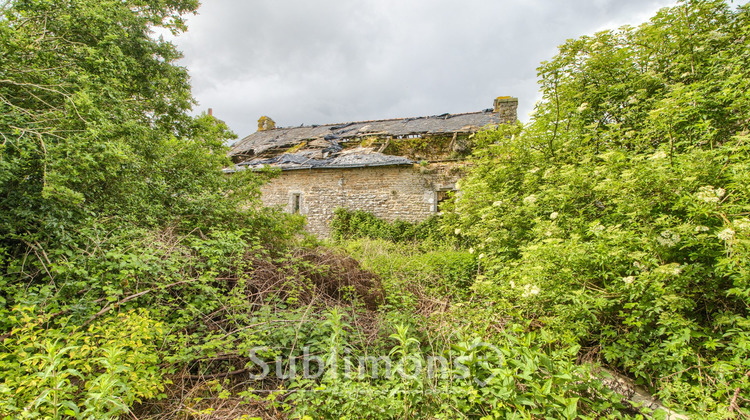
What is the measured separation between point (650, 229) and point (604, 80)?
2552 millimetres

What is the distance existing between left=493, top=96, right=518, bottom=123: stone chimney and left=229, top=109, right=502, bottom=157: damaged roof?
0.79ft

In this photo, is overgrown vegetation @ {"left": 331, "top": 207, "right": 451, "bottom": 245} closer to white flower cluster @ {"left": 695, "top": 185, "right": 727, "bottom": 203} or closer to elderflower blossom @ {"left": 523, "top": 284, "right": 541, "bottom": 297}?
elderflower blossom @ {"left": 523, "top": 284, "right": 541, "bottom": 297}

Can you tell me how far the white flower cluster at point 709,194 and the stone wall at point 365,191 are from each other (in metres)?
8.18

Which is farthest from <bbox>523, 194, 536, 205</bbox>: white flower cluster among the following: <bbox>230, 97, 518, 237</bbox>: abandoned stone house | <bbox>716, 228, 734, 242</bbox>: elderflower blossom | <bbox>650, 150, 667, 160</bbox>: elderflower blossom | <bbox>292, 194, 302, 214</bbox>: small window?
<bbox>292, 194, 302, 214</bbox>: small window

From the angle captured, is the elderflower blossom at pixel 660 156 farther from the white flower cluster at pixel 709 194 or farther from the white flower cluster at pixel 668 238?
the white flower cluster at pixel 668 238

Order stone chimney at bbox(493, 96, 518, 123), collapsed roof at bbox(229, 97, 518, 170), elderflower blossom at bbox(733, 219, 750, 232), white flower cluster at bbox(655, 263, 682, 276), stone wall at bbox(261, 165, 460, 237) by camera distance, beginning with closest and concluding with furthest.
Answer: elderflower blossom at bbox(733, 219, 750, 232), white flower cluster at bbox(655, 263, 682, 276), stone wall at bbox(261, 165, 460, 237), stone chimney at bbox(493, 96, 518, 123), collapsed roof at bbox(229, 97, 518, 170)

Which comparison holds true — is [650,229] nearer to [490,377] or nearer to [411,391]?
[490,377]

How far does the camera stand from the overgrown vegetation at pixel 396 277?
2264 millimetres

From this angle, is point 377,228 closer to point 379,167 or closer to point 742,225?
point 379,167

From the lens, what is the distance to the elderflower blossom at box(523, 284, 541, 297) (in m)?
2.96

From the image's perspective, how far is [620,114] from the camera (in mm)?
4023

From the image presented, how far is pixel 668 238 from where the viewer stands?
8.53 ft

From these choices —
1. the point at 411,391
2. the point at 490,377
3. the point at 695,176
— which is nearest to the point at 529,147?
the point at 695,176

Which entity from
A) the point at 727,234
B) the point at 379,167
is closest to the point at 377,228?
the point at 379,167
